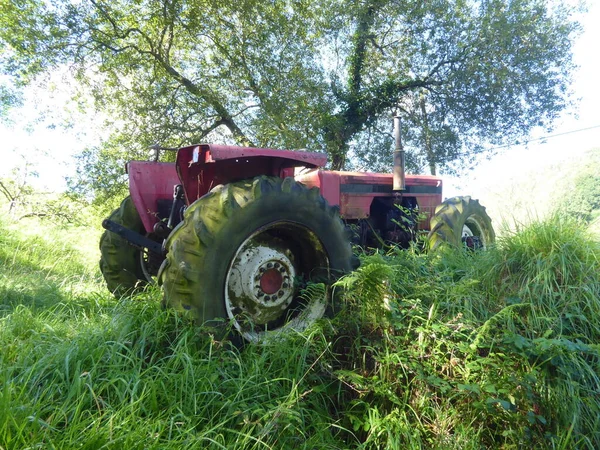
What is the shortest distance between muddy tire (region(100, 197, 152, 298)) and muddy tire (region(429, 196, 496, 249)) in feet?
8.18

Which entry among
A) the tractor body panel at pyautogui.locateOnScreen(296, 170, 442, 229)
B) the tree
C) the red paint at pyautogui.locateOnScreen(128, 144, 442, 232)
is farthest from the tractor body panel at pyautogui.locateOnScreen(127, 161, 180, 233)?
the tree

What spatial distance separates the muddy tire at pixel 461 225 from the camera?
11.7 ft

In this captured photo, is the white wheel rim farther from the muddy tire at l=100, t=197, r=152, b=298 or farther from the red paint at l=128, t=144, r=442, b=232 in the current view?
the muddy tire at l=100, t=197, r=152, b=298

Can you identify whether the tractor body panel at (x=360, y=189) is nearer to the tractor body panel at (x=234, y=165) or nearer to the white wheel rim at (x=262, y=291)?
the tractor body panel at (x=234, y=165)

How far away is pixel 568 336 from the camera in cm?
171

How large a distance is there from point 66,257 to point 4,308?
2839 mm

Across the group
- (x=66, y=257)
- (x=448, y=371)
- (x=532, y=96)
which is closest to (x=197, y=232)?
(x=448, y=371)

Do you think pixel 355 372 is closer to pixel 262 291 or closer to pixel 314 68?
pixel 262 291

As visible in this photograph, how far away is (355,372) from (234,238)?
86cm

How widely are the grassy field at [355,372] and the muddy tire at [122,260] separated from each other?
0.67 meters

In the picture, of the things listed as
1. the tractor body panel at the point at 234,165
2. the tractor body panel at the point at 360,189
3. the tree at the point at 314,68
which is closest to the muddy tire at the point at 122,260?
the tractor body panel at the point at 234,165

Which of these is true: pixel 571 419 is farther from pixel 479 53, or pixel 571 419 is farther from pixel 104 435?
pixel 479 53

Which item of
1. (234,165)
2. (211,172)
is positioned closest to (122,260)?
(211,172)

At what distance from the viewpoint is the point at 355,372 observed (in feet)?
5.72
